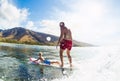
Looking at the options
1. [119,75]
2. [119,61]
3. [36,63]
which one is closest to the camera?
[119,75]

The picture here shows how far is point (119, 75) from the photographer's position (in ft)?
32.4

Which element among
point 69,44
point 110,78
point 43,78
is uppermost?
point 69,44

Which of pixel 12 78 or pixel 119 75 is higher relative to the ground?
pixel 119 75

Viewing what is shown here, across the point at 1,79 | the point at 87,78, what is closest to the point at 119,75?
the point at 87,78

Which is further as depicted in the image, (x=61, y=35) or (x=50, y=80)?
(x=50, y=80)

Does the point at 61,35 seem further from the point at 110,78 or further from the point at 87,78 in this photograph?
the point at 110,78

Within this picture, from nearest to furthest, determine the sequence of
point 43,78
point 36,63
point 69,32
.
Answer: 1. point 69,32
2. point 43,78
3. point 36,63

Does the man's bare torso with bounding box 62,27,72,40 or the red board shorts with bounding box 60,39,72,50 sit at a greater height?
the man's bare torso with bounding box 62,27,72,40

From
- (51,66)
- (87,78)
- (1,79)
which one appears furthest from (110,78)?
(51,66)

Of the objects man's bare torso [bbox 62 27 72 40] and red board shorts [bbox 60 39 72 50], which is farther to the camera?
red board shorts [bbox 60 39 72 50]

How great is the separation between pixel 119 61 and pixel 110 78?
0.97 m

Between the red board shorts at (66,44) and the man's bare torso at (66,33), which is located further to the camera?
the red board shorts at (66,44)

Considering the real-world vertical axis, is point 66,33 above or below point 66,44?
above

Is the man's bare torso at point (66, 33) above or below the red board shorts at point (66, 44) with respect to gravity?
above
